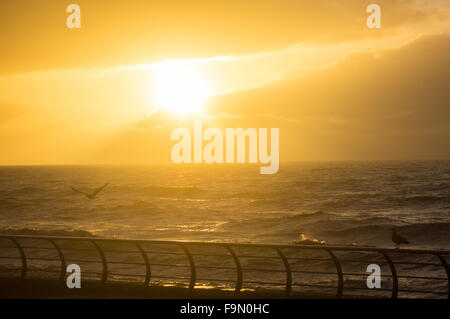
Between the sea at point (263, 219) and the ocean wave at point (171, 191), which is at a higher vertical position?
the ocean wave at point (171, 191)

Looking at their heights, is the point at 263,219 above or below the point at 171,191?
below

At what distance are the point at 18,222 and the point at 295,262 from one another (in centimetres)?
3459

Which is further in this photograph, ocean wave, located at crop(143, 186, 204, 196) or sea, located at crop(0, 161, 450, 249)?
ocean wave, located at crop(143, 186, 204, 196)

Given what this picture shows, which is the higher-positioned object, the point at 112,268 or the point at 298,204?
the point at 298,204

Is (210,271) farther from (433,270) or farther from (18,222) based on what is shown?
(18,222)

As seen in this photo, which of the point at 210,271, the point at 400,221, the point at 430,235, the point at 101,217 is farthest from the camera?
the point at 101,217

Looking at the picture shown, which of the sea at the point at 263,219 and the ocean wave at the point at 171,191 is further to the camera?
the ocean wave at the point at 171,191

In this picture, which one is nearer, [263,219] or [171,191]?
[263,219]

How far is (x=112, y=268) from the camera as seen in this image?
80.5 ft

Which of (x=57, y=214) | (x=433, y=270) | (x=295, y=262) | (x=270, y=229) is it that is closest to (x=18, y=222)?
(x=57, y=214)

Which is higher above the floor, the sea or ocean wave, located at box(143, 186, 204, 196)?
ocean wave, located at box(143, 186, 204, 196)
